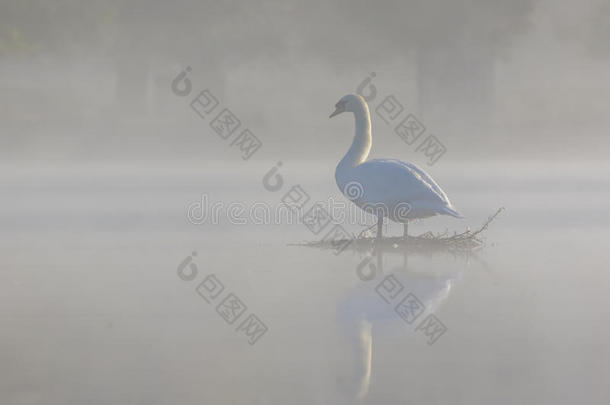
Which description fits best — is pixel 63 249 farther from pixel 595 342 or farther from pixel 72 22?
pixel 72 22

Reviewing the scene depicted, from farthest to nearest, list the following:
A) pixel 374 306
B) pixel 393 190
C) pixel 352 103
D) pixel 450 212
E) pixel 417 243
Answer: pixel 352 103
pixel 417 243
pixel 393 190
pixel 450 212
pixel 374 306

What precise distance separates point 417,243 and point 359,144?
1304mm

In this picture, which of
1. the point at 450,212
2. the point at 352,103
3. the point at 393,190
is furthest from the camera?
the point at 352,103

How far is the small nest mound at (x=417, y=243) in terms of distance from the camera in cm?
997

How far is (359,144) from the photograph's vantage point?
34.0 ft

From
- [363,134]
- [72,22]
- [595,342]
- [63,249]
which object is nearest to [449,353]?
[595,342]

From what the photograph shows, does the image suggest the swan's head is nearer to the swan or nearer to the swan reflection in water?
the swan

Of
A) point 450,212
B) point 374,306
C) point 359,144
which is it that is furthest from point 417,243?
point 374,306

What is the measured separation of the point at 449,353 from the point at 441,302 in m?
1.61

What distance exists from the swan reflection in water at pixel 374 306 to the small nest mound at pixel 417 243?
40cm

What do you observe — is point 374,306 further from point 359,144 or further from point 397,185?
point 359,144

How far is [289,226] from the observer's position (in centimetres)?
1220

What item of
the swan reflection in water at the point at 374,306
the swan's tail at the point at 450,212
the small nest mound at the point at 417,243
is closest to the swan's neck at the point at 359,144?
the small nest mound at the point at 417,243

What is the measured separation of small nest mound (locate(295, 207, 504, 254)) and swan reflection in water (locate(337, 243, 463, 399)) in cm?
40
